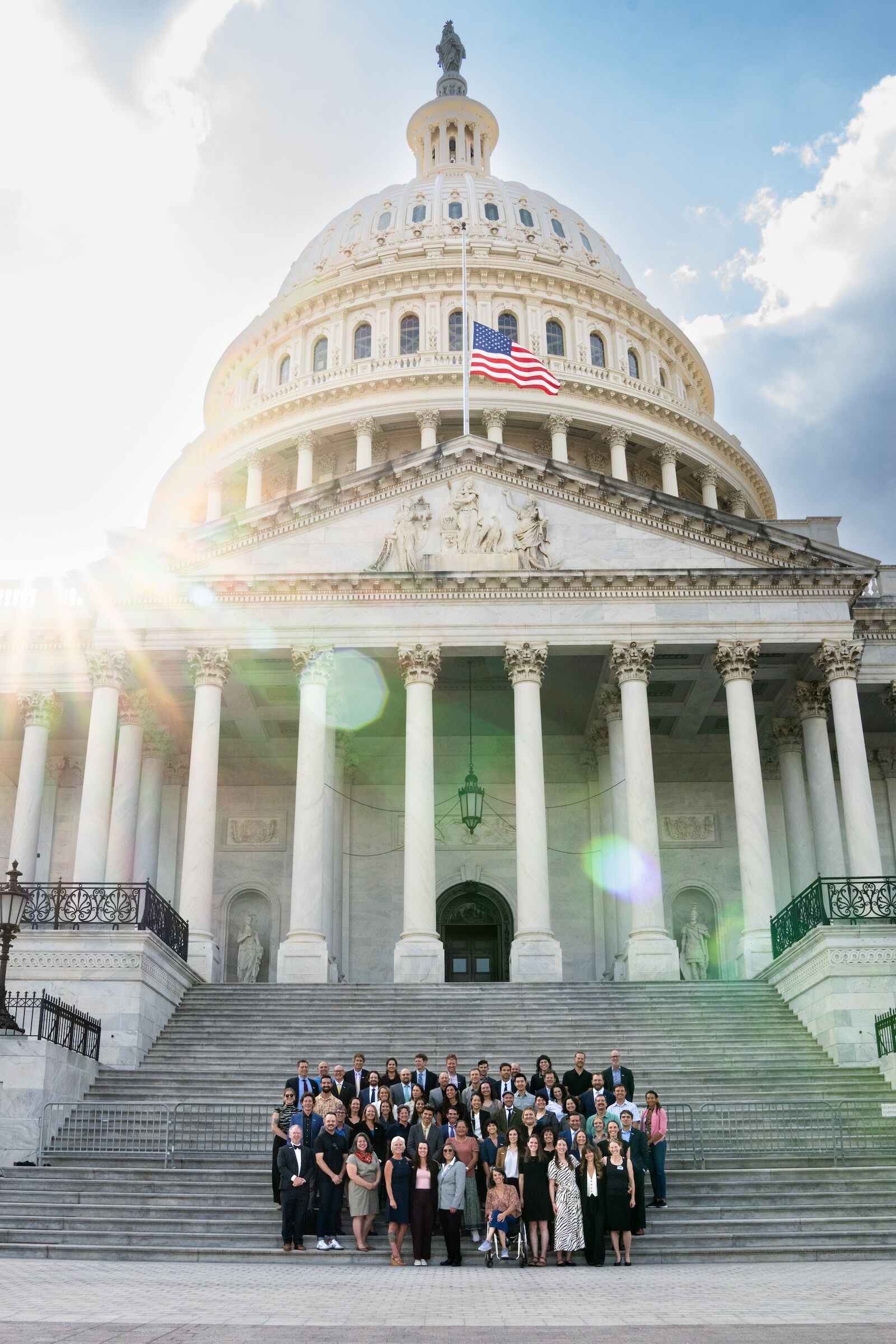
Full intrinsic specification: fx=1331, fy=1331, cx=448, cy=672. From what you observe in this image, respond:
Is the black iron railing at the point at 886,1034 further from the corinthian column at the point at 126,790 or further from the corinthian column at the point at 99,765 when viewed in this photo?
the corinthian column at the point at 126,790

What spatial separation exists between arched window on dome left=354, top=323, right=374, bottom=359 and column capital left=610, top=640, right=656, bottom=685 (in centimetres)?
3066

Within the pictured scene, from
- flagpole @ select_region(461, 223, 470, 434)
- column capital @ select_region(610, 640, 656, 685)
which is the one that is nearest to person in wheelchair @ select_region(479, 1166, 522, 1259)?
column capital @ select_region(610, 640, 656, 685)

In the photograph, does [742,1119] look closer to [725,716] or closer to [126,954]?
[126,954]

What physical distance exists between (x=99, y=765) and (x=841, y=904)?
17924mm

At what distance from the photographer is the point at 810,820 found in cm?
3969

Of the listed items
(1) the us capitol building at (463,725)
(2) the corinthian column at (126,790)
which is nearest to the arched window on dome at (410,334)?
(1) the us capitol building at (463,725)

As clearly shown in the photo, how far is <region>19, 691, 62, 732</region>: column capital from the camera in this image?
3831 cm

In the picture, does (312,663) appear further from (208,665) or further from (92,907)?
(92,907)

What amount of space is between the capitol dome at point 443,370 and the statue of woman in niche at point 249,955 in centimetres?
1964

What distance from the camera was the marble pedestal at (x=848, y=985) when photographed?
82.8ft

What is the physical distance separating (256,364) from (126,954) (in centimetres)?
4335

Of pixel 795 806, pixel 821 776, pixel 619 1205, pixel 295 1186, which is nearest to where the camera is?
pixel 619 1205

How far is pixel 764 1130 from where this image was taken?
19797 millimetres

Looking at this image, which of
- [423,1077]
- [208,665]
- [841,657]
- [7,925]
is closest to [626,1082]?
[423,1077]
